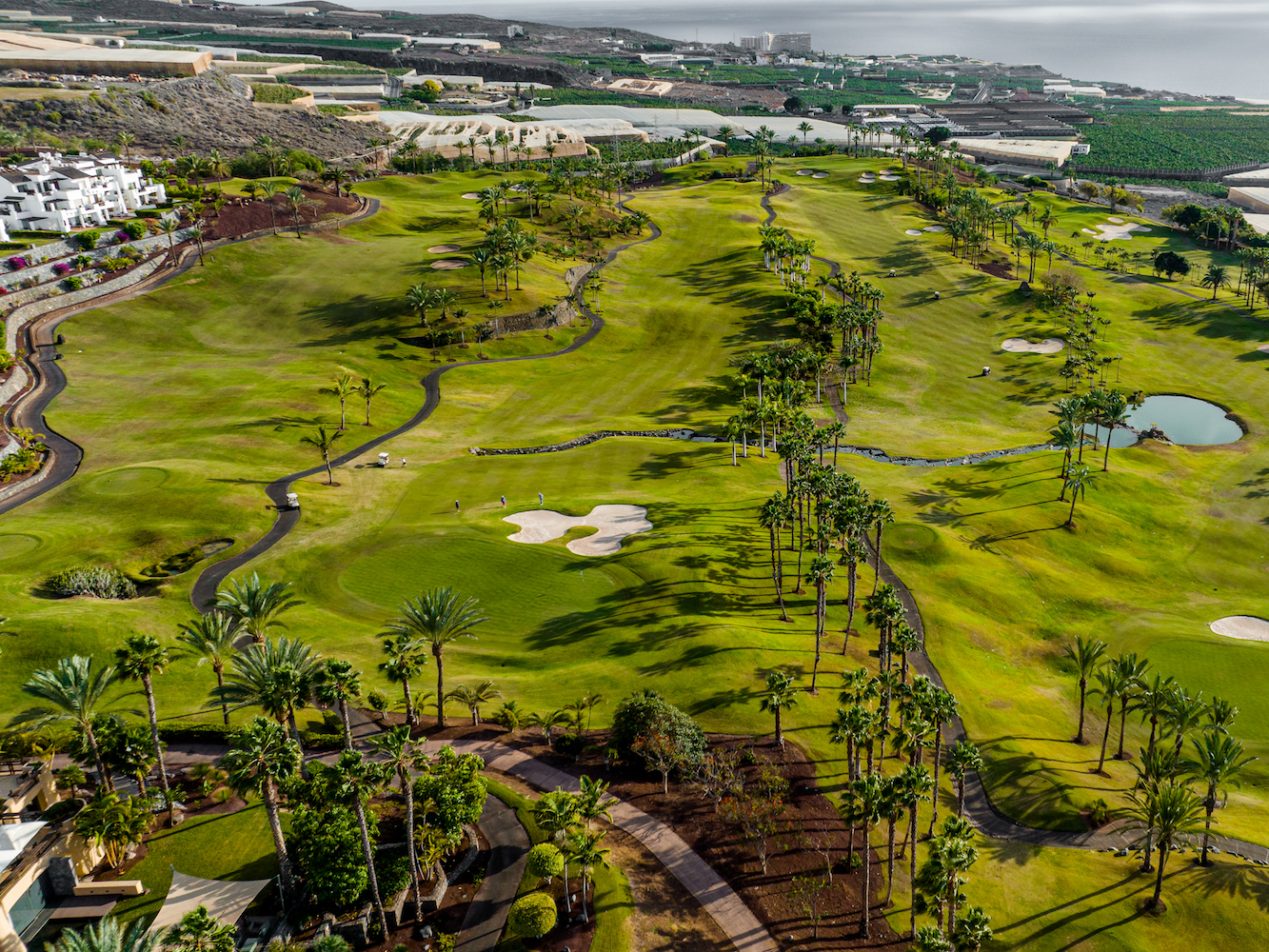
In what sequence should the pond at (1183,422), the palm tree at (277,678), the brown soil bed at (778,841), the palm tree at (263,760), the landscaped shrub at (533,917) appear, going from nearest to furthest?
the palm tree at (263,760)
the landscaped shrub at (533,917)
the palm tree at (277,678)
the brown soil bed at (778,841)
the pond at (1183,422)

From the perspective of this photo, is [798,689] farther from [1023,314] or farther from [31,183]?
[31,183]

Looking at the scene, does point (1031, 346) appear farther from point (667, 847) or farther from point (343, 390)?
point (667, 847)

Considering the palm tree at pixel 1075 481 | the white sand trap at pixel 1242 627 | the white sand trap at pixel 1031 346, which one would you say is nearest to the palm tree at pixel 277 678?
the white sand trap at pixel 1242 627

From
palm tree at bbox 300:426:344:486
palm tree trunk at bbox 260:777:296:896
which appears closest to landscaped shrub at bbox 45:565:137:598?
palm tree at bbox 300:426:344:486

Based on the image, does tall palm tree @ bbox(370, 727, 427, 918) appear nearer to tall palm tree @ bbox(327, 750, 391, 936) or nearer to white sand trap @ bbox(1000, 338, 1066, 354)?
tall palm tree @ bbox(327, 750, 391, 936)

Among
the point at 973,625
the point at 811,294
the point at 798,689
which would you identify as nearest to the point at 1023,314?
the point at 811,294

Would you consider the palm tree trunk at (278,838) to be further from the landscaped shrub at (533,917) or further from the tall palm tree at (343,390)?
the tall palm tree at (343,390)
